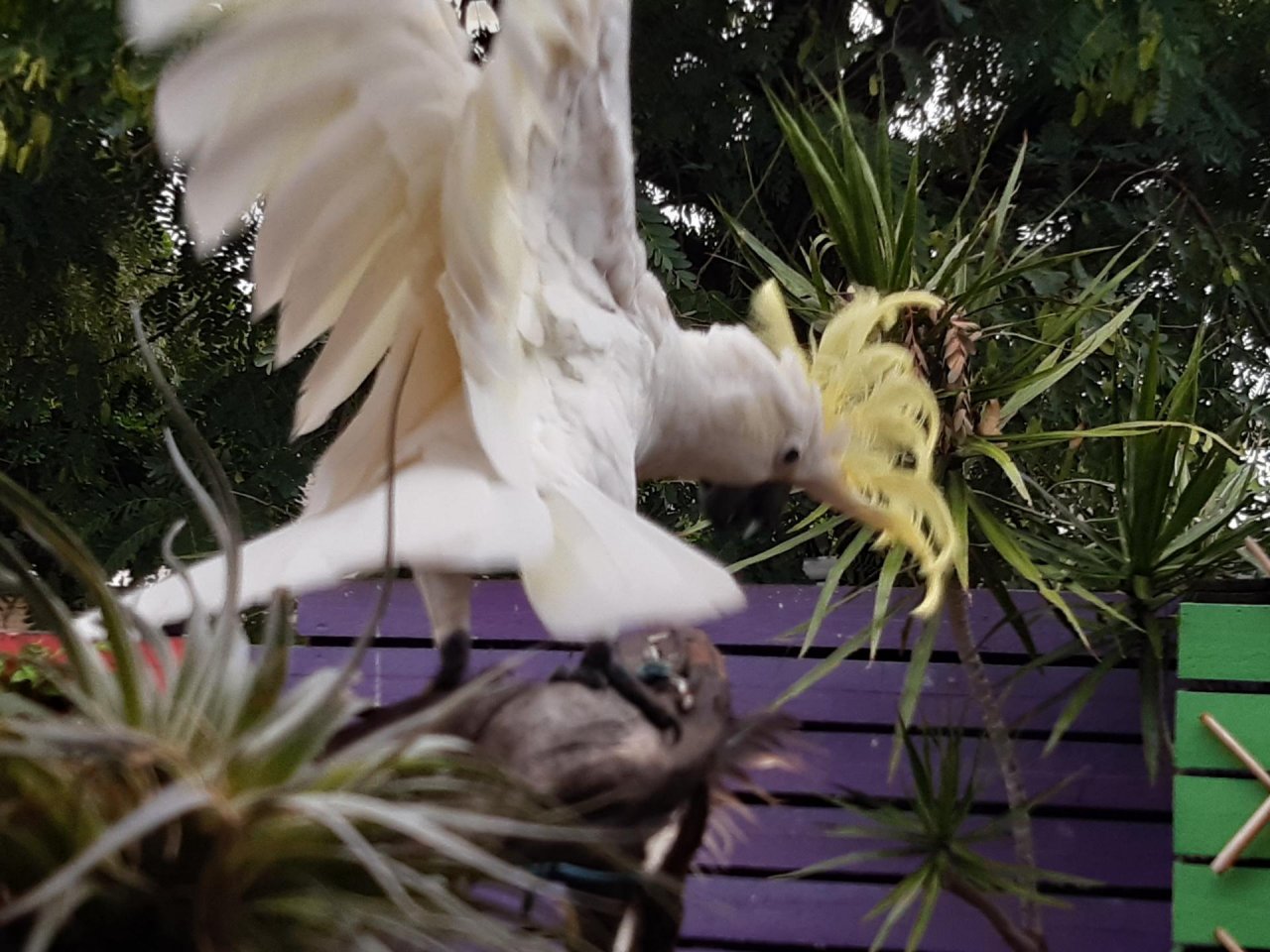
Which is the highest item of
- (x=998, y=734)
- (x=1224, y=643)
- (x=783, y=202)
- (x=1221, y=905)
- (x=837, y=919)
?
(x=783, y=202)

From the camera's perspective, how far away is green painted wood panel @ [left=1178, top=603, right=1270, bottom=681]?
1212 mm

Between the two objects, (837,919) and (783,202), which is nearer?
(837,919)

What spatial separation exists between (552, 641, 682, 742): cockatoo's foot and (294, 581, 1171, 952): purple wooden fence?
75 centimetres

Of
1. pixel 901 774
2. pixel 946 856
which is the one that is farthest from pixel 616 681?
pixel 901 774

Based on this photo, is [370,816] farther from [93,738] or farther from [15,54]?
[15,54]

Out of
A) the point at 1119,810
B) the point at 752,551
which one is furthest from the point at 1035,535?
the point at 752,551

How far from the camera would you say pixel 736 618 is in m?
1.53

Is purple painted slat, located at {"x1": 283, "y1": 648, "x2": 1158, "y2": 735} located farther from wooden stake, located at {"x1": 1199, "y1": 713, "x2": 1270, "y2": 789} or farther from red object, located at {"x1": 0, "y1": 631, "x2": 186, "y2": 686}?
red object, located at {"x1": 0, "y1": 631, "x2": 186, "y2": 686}

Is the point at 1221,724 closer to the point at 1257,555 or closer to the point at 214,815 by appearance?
the point at 1257,555

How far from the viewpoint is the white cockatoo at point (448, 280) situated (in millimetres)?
603

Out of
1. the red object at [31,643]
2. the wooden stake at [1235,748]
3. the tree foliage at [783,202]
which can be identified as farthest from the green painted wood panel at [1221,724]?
the red object at [31,643]

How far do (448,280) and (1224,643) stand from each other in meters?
0.92

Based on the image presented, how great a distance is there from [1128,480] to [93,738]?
1171 mm

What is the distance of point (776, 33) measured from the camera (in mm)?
1802
